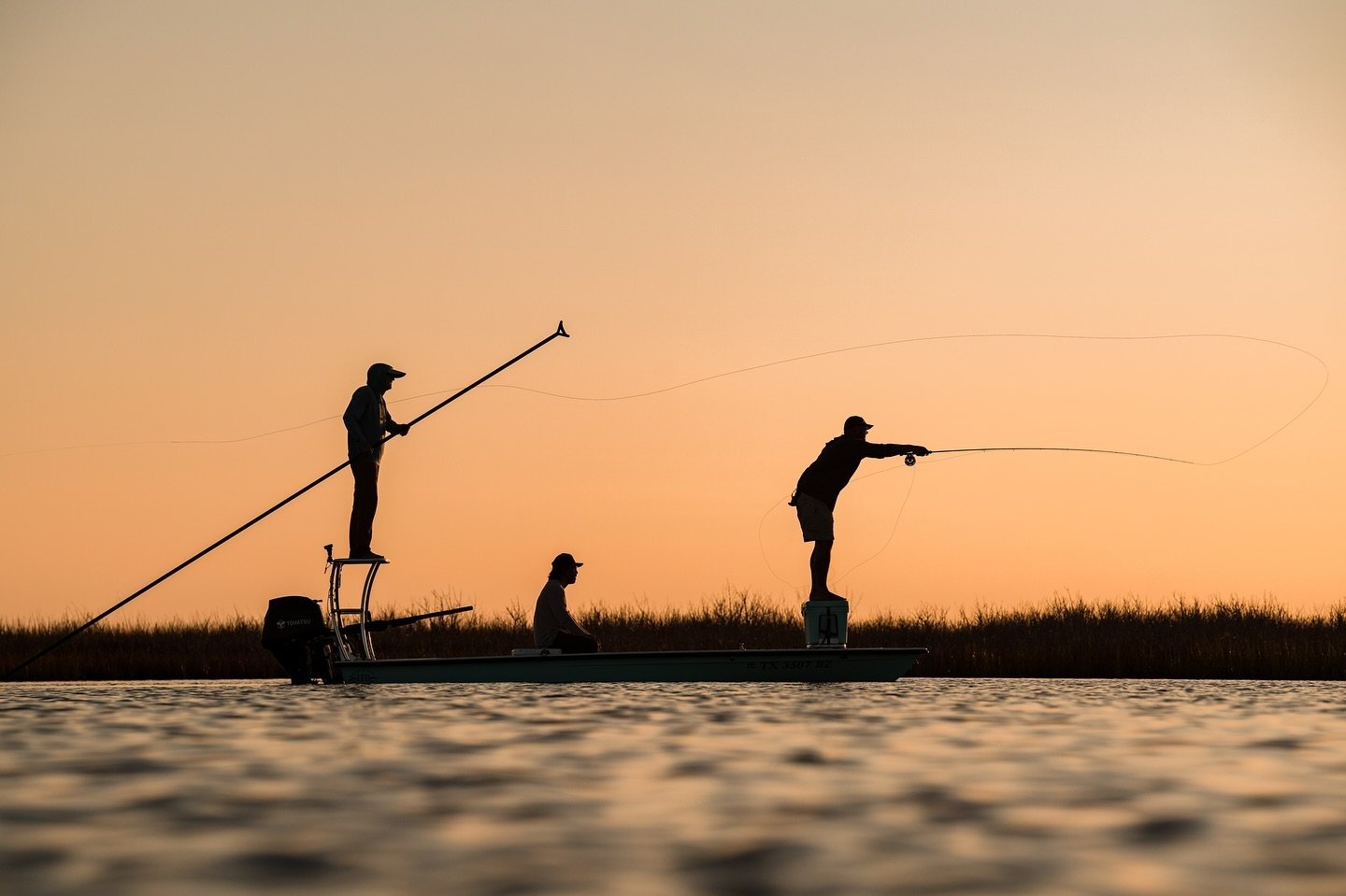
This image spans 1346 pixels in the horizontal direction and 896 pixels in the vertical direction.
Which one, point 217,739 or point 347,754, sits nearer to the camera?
point 347,754

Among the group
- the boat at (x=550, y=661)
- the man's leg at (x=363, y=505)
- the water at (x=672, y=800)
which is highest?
the man's leg at (x=363, y=505)

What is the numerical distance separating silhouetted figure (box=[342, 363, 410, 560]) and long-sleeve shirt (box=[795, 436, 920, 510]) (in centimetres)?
398

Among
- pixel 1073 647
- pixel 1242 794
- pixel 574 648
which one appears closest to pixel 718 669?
pixel 574 648

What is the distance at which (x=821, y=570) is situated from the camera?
16.5m

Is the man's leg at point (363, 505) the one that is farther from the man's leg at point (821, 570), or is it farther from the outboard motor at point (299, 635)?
the man's leg at point (821, 570)

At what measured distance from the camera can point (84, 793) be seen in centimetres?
735

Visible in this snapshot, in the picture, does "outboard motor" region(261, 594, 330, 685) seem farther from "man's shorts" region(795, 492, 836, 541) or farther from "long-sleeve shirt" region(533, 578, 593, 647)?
"man's shorts" region(795, 492, 836, 541)

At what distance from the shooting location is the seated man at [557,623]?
1692cm

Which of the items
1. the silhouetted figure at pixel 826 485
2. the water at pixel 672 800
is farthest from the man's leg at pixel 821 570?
the water at pixel 672 800

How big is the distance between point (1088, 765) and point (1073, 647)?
12.4 meters

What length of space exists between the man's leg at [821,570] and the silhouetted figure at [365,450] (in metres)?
4.18

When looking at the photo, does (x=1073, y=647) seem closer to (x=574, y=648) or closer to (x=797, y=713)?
(x=574, y=648)

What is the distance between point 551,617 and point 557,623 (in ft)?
0.29

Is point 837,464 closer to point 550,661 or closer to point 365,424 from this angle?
point 550,661
